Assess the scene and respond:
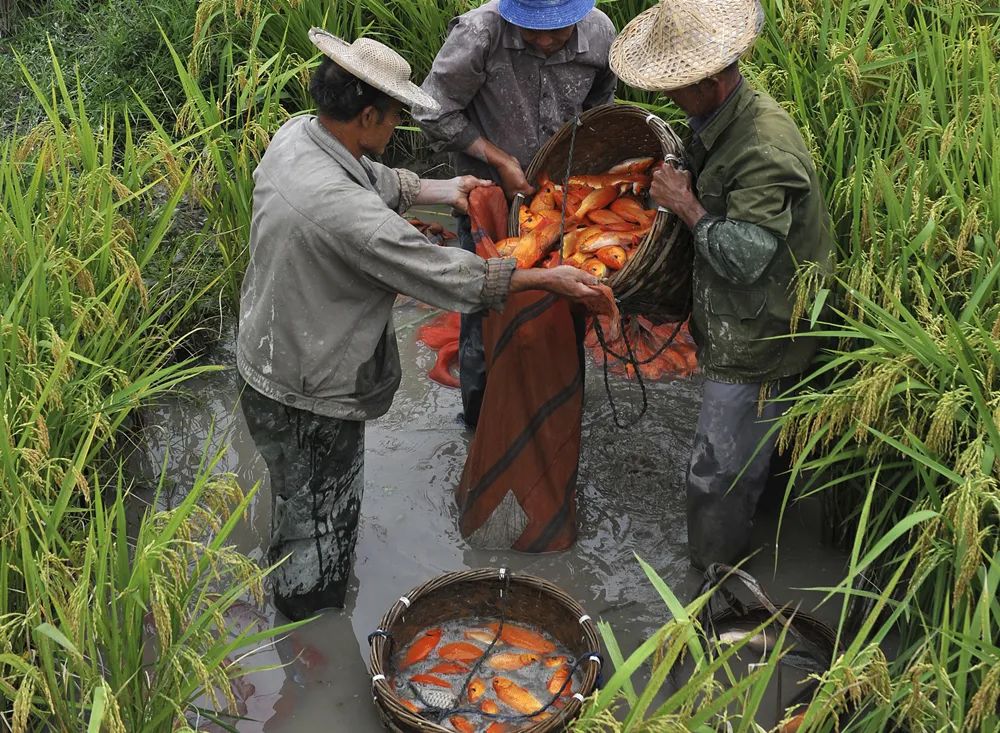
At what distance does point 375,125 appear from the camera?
325cm

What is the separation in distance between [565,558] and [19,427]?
187 cm

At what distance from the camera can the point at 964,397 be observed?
2.75 metres

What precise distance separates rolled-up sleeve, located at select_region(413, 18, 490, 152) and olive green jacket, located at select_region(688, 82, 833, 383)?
100cm

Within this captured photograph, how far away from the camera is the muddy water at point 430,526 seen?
343 cm

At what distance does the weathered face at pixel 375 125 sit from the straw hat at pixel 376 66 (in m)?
0.08

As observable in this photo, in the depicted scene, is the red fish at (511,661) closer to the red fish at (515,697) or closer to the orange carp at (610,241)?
the red fish at (515,697)

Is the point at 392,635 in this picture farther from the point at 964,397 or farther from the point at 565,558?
the point at 964,397

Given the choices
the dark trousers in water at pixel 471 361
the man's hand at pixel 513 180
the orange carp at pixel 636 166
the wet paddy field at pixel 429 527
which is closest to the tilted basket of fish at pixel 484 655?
the wet paddy field at pixel 429 527

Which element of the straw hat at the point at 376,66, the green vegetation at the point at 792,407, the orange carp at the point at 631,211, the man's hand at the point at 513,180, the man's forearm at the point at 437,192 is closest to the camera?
the green vegetation at the point at 792,407

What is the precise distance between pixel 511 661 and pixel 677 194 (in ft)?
5.00

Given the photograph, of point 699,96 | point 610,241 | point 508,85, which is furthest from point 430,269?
point 508,85

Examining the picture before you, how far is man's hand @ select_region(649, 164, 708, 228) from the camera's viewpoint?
11.0ft

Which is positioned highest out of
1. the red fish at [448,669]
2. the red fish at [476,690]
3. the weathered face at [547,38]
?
the weathered face at [547,38]

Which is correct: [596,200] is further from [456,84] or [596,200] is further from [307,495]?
[307,495]
